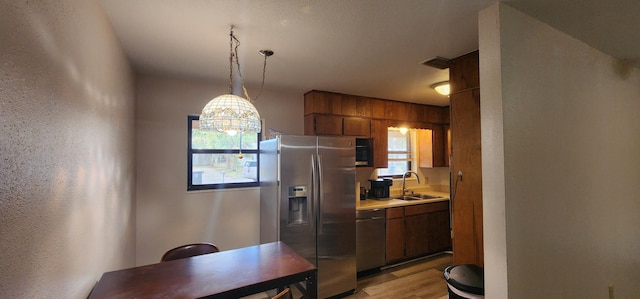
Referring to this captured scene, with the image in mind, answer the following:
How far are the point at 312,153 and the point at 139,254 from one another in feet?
6.92

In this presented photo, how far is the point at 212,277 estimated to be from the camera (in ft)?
4.97

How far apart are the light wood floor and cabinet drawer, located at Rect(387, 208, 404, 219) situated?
28.3 inches

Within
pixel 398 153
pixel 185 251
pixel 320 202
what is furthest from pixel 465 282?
pixel 398 153

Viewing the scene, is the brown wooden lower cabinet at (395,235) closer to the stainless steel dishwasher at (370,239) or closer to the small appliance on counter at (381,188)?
the stainless steel dishwasher at (370,239)

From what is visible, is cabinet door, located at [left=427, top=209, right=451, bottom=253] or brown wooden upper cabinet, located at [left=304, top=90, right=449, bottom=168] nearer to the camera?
brown wooden upper cabinet, located at [left=304, top=90, right=449, bottom=168]

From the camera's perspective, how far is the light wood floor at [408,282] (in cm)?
293

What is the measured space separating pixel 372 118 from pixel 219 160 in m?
2.19

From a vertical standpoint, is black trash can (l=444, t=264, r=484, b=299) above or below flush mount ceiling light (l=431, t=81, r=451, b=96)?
below

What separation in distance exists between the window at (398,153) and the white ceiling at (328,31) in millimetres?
1861

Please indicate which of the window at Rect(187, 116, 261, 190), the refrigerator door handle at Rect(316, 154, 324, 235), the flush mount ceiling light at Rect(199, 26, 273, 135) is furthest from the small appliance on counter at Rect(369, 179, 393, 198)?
the flush mount ceiling light at Rect(199, 26, 273, 135)

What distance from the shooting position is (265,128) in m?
3.44

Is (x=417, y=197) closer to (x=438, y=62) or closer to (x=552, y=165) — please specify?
(x=438, y=62)

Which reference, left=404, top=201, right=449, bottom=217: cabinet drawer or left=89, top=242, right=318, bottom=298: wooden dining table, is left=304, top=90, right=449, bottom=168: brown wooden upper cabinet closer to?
left=404, top=201, right=449, bottom=217: cabinet drawer

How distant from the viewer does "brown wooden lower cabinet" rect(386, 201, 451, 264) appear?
11.8 feet
